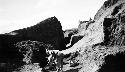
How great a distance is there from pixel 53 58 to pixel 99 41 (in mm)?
3699

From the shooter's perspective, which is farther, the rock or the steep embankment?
the rock

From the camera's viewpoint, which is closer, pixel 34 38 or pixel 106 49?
pixel 106 49

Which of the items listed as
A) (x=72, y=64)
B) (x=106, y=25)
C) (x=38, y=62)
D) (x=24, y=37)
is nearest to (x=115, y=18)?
(x=106, y=25)

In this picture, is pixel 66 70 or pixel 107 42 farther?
pixel 107 42

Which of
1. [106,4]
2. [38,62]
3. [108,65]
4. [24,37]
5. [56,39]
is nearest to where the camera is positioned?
[108,65]

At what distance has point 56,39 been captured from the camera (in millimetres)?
25109

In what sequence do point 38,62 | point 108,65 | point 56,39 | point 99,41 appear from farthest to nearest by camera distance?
point 56,39 → point 38,62 → point 99,41 → point 108,65

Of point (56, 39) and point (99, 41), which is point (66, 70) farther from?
point (56, 39)

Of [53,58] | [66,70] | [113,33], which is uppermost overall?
[113,33]

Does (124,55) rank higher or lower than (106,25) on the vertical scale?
lower

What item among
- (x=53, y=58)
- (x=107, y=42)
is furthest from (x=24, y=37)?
(x=107, y=42)

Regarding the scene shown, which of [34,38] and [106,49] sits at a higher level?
[34,38]

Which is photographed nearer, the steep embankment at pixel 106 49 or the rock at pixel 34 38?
the steep embankment at pixel 106 49

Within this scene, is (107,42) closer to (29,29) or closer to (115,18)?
(115,18)
